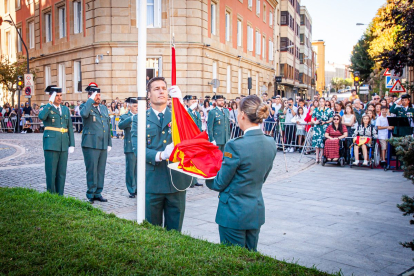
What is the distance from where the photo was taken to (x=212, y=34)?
100 feet

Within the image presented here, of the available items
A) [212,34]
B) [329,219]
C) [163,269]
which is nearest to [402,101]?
[329,219]

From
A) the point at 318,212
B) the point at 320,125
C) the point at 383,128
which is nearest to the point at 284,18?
the point at 320,125

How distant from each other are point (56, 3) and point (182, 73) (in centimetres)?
1331

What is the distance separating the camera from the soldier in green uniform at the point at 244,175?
368cm

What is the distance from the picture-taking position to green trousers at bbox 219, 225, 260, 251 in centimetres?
385

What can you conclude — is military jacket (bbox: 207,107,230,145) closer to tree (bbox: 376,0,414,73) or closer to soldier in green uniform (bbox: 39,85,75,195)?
soldier in green uniform (bbox: 39,85,75,195)

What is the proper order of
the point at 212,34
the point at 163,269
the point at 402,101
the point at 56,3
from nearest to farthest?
the point at 163,269 < the point at 402,101 < the point at 212,34 < the point at 56,3

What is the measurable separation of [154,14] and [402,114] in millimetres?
19190

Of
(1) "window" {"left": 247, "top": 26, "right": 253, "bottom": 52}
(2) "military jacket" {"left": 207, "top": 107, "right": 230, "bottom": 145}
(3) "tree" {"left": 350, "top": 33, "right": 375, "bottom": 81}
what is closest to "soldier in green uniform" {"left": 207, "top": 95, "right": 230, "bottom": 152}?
(2) "military jacket" {"left": 207, "top": 107, "right": 230, "bottom": 145}

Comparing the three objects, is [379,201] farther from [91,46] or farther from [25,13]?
[25,13]

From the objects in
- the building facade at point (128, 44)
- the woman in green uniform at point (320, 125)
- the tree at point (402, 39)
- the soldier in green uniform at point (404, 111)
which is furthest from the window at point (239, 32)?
the soldier in green uniform at point (404, 111)

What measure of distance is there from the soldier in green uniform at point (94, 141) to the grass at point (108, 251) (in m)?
3.37

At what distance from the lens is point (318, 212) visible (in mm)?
7434

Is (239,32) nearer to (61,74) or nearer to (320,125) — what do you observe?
(61,74)
